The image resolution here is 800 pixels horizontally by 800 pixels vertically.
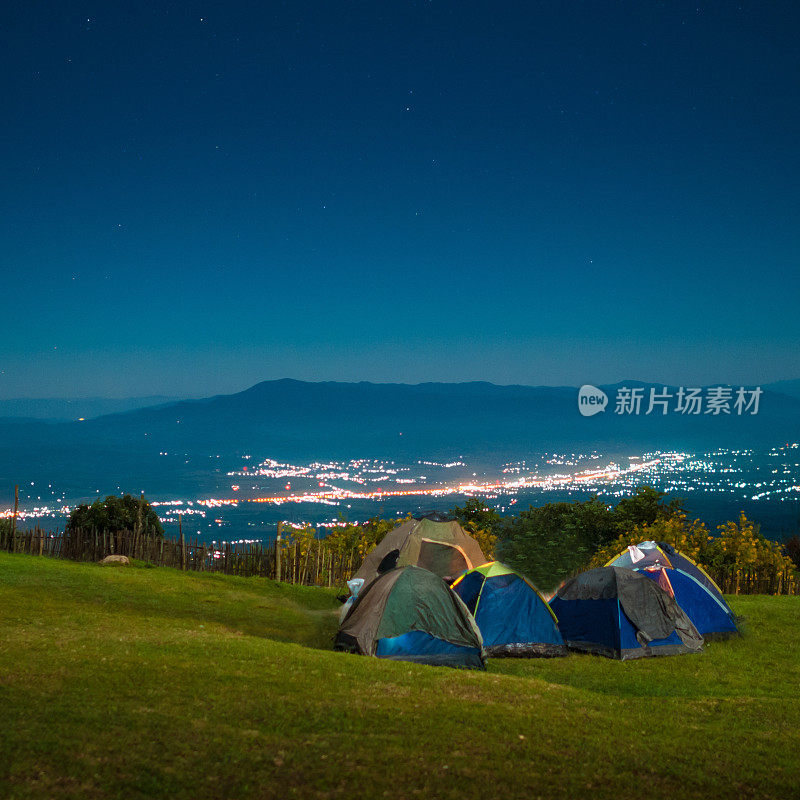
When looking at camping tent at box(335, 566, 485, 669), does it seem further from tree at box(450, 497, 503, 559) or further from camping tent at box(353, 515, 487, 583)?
tree at box(450, 497, 503, 559)

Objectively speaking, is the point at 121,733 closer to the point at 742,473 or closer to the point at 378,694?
the point at 378,694

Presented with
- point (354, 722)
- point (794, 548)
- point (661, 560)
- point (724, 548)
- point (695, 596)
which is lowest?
point (794, 548)

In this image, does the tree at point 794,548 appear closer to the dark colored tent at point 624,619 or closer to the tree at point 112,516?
the dark colored tent at point 624,619

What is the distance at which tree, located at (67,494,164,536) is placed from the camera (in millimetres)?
27453

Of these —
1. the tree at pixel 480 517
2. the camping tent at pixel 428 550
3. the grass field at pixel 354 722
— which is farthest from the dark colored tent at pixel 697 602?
the tree at pixel 480 517

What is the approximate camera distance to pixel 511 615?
1375cm

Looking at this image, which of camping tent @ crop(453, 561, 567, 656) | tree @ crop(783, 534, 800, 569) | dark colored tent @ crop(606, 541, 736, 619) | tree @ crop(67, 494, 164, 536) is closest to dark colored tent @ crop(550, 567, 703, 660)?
camping tent @ crop(453, 561, 567, 656)

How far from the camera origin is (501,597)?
45.8 feet

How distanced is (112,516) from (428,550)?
48.5ft

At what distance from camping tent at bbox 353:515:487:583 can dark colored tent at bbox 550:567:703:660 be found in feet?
16.9

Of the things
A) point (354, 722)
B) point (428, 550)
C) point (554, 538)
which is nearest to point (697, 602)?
point (428, 550)

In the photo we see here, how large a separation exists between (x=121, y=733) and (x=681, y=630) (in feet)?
36.1

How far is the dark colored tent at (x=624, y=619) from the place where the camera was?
13.4 metres

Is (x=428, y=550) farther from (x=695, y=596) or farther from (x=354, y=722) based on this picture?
(x=354, y=722)
